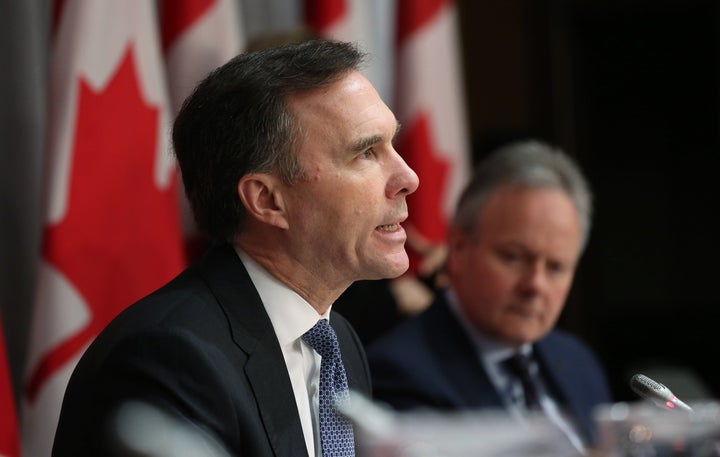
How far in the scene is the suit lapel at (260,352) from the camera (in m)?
1.64

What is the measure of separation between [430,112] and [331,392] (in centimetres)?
254

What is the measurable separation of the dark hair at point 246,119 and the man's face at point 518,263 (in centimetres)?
104

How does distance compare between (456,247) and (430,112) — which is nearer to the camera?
(456,247)

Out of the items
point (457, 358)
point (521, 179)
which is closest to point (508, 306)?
point (457, 358)

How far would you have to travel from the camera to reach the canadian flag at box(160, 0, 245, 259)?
3.15m

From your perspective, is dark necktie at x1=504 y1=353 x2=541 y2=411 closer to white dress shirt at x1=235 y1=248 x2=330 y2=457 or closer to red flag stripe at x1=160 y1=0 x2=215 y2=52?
white dress shirt at x1=235 y1=248 x2=330 y2=457

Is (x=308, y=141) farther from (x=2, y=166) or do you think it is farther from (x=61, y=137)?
(x=2, y=166)

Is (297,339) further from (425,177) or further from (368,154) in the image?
(425,177)

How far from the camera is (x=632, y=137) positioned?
18.2 ft

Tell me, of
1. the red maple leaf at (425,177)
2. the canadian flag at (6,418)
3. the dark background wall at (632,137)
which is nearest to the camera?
the canadian flag at (6,418)

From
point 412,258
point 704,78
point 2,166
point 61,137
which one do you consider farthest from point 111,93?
point 704,78

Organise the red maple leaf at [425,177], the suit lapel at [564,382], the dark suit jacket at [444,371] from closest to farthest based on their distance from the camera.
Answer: the dark suit jacket at [444,371]
the suit lapel at [564,382]
the red maple leaf at [425,177]

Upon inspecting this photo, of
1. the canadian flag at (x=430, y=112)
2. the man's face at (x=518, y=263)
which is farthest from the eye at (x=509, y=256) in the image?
the canadian flag at (x=430, y=112)

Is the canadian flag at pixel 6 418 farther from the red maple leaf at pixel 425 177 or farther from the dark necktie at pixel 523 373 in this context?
the red maple leaf at pixel 425 177
